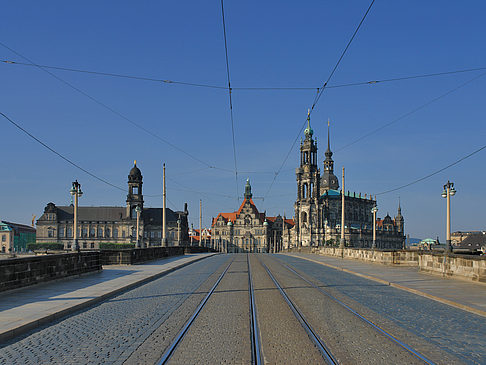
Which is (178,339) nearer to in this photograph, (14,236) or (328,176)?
(14,236)

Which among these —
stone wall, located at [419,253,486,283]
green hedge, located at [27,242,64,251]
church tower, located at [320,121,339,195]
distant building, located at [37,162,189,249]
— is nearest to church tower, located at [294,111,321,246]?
church tower, located at [320,121,339,195]

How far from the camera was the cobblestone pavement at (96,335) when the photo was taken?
24.3 feet

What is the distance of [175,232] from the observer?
152m

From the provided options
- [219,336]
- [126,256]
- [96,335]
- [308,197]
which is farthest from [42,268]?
[308,197]

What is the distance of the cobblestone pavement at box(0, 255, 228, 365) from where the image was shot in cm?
741

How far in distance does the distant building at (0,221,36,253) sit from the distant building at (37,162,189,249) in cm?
713

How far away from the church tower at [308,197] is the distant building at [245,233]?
16098 millimetres

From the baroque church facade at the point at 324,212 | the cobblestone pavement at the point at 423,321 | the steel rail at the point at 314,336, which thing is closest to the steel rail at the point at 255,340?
the steel rail at the point at 314,336

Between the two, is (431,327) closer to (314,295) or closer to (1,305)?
(314,295)

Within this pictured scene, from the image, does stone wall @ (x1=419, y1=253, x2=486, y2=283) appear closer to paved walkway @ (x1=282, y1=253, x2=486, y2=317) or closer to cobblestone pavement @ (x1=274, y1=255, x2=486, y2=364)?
paved walkway @ (x1=282, y1=253, x2=486, y2=317)

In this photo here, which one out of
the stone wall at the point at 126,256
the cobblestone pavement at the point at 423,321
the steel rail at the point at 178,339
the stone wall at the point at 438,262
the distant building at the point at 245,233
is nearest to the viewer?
the steel rail at the point at 178,339

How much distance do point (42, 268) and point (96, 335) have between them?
8570 millimetres

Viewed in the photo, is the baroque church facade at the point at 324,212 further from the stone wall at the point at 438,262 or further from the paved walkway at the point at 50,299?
the paved walkway at the point at 50,299

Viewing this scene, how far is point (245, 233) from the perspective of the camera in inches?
6516
